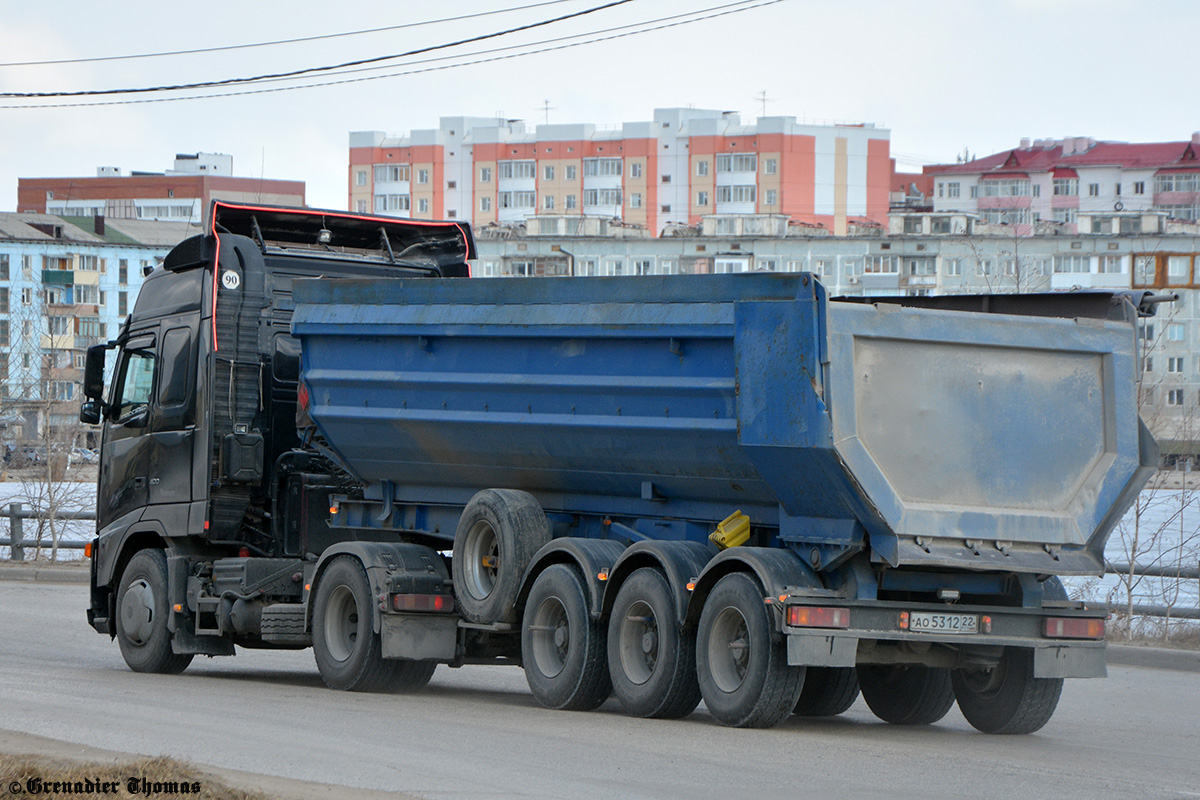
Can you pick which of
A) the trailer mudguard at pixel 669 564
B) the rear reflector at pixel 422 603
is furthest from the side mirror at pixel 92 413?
the trailer mudguard at pixel 669 564

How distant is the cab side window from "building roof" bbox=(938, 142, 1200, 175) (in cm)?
12914

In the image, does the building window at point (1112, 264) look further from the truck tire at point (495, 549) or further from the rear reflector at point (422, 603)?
the truck tire at point (495, 549)

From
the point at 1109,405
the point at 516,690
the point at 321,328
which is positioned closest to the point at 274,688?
the point at 516,690

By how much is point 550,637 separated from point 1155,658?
7.08m

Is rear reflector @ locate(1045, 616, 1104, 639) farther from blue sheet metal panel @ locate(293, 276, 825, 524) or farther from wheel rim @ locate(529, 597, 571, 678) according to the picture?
wheel rim @ locate(529, 597, 571, 678)

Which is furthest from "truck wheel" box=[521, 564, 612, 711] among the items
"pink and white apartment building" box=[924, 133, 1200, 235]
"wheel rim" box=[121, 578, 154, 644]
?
"pink and white apartment building" box=[924, 133, 1200, 235]

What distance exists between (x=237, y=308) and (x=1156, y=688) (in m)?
7.94

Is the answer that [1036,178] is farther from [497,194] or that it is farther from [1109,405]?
[1109,405]

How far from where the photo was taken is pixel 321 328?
41.5 feet

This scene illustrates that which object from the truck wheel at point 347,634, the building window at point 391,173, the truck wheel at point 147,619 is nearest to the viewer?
the truck wheel at point 347,634

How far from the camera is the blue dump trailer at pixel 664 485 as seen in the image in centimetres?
956

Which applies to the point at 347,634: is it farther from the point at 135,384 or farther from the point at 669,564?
the point at 135,384

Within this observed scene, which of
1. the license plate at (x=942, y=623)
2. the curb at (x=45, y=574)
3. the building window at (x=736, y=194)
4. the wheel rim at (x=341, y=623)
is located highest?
the building window at (x=736, y=194)

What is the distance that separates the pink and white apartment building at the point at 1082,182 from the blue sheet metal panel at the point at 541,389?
410 feet
